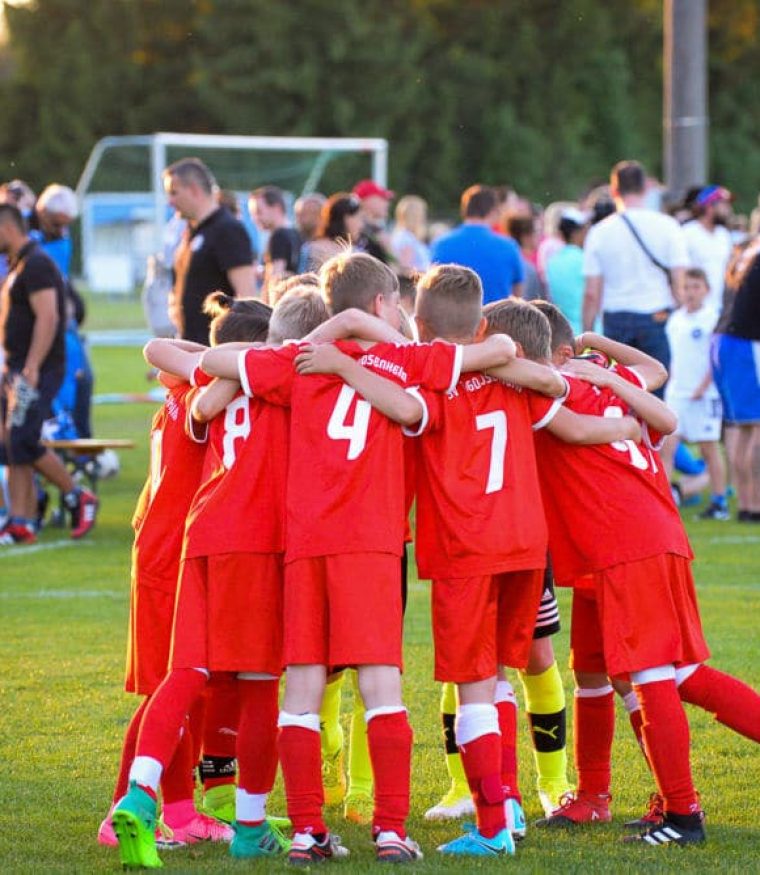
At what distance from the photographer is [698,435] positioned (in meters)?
11.9

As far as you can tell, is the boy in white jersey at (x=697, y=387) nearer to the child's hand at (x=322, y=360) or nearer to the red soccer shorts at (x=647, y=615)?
the red soccer shorts at (x=647, y=615)

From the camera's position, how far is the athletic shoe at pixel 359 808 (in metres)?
5.20

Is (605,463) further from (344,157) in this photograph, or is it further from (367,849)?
(344,157)

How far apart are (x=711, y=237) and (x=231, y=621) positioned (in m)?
10.4

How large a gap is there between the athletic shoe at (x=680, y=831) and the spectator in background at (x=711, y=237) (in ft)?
31.6

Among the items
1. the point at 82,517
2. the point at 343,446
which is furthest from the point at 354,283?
the point at 82,517

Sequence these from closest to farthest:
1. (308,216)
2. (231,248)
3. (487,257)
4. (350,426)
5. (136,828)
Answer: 1. (136,828)
2. (350,426)
3. (231,248)
4. (487,257)
5. (308,216)

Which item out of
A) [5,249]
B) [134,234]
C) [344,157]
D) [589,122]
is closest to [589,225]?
[5,249]

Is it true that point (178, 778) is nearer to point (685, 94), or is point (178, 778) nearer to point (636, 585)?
point (636, 585)

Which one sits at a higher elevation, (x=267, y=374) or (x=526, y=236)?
(x=526, y=236)

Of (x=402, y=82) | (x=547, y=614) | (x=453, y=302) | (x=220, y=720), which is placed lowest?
(x=220, y=720)

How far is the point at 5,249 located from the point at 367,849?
6646mm

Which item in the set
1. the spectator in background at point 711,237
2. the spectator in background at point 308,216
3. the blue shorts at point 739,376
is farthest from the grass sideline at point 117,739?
the spectator in background at point 711,237

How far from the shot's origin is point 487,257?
1060cm
